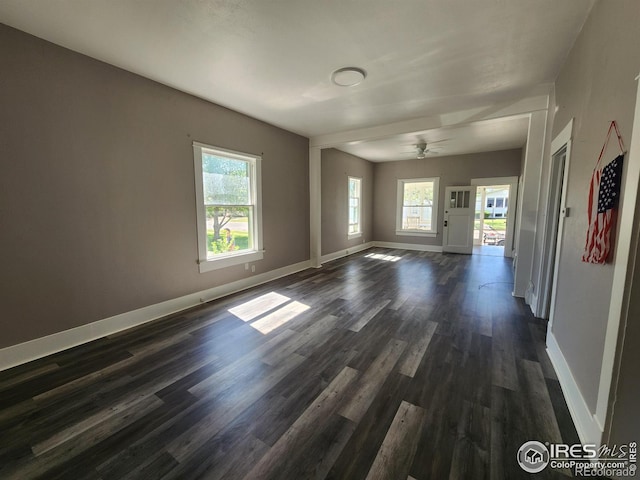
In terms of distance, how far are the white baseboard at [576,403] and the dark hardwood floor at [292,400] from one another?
6cm

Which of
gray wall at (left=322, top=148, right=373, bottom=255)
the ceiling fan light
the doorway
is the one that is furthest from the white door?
the ceiling fan light

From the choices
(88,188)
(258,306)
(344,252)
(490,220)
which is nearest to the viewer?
(88,188)

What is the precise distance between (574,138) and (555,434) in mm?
2260

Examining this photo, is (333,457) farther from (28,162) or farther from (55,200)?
(28,162)

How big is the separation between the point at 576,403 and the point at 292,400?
1853 mm

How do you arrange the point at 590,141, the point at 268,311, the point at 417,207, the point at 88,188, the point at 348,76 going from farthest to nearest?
the point at 417,207 → the point at 268,311 → the point at 348,76 → the point at 88,188 → the point at 590,141

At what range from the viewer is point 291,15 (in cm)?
203

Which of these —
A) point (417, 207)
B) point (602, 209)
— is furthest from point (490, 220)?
point (602, 209)

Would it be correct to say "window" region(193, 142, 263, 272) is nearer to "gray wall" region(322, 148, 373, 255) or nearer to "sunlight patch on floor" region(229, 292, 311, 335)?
"sunlight patch on floor" region(229, 292, 311, 335)

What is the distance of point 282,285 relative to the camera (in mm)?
4539

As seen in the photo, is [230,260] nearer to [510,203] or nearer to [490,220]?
[510,203]

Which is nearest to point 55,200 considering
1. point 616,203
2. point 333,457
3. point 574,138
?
point 333,457

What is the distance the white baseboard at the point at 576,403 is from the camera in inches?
Answer: 55.5

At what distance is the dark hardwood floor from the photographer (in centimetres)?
142
